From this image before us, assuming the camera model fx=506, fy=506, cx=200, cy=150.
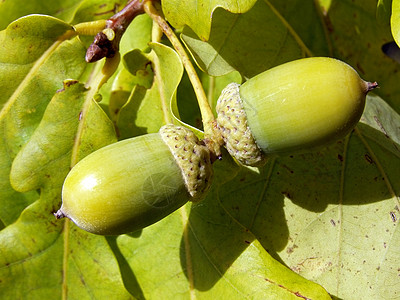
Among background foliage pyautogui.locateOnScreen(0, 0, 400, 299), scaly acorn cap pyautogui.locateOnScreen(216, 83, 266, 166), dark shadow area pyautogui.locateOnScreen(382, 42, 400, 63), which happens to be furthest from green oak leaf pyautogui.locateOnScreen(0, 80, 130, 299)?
dark shadow area pyautogui.locateOnScreen(382, 42, 400, 63)

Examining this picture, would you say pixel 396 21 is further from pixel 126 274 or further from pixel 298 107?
pixel 126 274

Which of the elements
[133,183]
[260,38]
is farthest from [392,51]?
[133,183]

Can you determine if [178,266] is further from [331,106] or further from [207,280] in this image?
[331,106]

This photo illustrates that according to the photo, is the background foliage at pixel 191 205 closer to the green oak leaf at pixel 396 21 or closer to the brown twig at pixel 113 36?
the brown twig at pixel 113 36

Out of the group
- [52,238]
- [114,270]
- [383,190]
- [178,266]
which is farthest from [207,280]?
[383,190]

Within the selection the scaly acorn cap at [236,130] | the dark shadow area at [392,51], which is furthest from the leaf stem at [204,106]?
the dark shadow area at [392,51]
